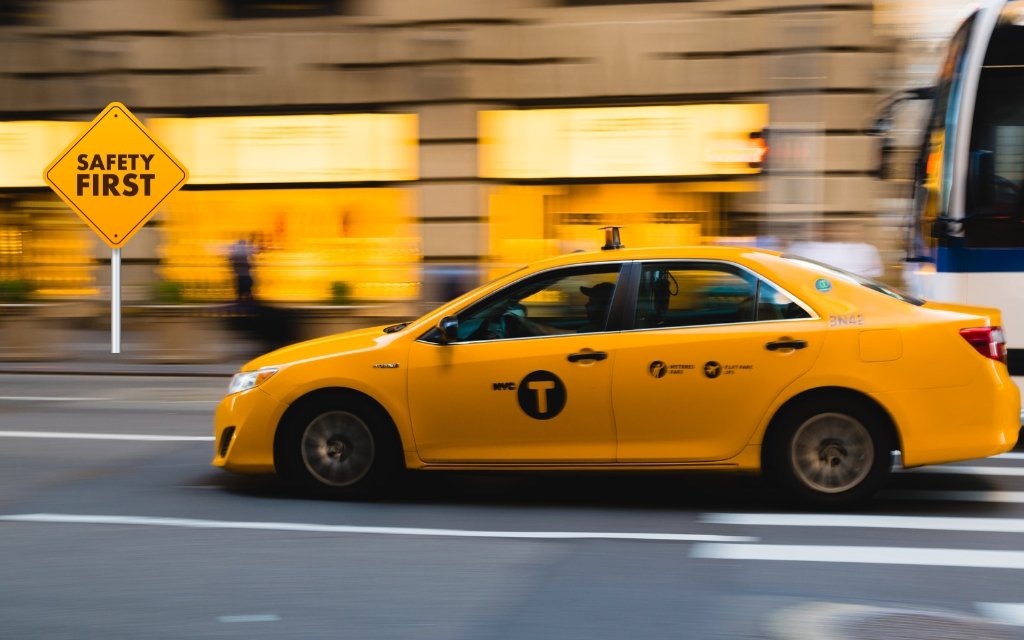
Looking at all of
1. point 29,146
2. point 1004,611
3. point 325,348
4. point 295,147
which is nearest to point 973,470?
point 1004,611

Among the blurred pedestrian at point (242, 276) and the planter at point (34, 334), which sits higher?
the blurred pedestrian at point (242, 276)

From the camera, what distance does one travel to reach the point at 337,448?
23.5 feet

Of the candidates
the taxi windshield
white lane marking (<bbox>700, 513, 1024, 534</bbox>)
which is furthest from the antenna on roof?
white lane marking (<bbox>700, 513, 1024, 534</bbox>)

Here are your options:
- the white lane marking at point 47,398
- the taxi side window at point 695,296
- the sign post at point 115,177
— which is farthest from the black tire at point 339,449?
the sign post at point 115,177

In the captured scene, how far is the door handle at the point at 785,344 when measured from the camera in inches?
264

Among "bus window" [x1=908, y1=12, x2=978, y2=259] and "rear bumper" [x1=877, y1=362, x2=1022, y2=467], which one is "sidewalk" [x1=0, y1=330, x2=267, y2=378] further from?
"rear bumper" [x1=877, y1=362, x2=1022, y2=467]

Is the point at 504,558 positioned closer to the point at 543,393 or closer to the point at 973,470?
the point at 543,393

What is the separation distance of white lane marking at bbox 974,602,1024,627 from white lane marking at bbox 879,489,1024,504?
2.17m

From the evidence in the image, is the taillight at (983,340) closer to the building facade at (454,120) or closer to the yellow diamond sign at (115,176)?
the building facade at (454,120)

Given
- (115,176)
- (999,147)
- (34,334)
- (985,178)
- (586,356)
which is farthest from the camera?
(34,334)

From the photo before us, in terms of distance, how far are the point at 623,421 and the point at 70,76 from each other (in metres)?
14.2

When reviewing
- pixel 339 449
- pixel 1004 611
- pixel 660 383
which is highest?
pixel 660 383

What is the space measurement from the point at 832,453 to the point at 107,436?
5833 millimetres

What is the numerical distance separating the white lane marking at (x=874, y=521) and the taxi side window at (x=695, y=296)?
3.43ft
